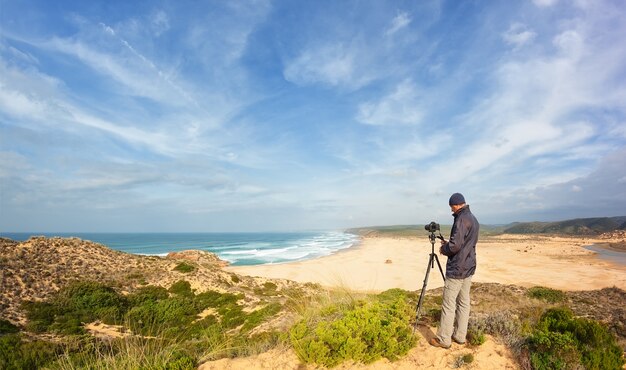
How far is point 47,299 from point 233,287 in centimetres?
792

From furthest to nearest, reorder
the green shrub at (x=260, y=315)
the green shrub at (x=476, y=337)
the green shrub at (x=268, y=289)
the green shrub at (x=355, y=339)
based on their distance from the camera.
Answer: the green shrub at (x=268, y=289)
the green shrub at (x=260, y=315)
the green shrub at (x=476, y=337)
the green shrub at (x=355, y=339)

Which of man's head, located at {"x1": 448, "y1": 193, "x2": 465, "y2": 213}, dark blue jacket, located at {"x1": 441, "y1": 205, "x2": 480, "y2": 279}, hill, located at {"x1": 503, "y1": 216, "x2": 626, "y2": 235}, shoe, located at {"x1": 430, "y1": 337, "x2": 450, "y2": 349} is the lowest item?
hill, located at {"x1": 503, "y1": 216, "x2": 626, "y2": 235}

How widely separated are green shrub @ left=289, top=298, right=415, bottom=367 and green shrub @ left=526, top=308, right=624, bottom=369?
2.05m

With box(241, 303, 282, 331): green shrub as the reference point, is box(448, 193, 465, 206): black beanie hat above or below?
above

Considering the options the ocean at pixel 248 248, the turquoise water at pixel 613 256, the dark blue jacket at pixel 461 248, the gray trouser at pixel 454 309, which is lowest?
the ocean at pixel 248 248

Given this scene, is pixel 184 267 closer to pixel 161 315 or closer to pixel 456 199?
pixel 161 315

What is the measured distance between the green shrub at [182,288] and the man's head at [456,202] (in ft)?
44.9

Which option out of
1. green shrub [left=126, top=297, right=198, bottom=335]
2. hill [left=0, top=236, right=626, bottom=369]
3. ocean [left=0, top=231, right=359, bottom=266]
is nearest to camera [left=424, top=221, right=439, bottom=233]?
hill [left=0, top=236, right=626, bottom=369]

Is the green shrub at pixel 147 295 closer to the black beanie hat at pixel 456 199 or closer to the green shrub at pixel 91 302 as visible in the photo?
the green shrub at pixel 91 302

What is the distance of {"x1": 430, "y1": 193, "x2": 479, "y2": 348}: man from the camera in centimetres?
518

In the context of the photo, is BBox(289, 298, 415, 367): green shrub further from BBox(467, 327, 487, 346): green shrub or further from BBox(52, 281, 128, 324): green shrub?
BBox(52, 281, 128, 324): green shrub

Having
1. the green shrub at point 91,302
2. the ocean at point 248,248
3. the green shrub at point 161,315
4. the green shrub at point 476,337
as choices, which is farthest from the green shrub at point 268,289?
the ocean at point 248,248

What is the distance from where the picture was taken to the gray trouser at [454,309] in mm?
5195

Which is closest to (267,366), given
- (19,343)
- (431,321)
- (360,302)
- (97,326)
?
(360,302)
